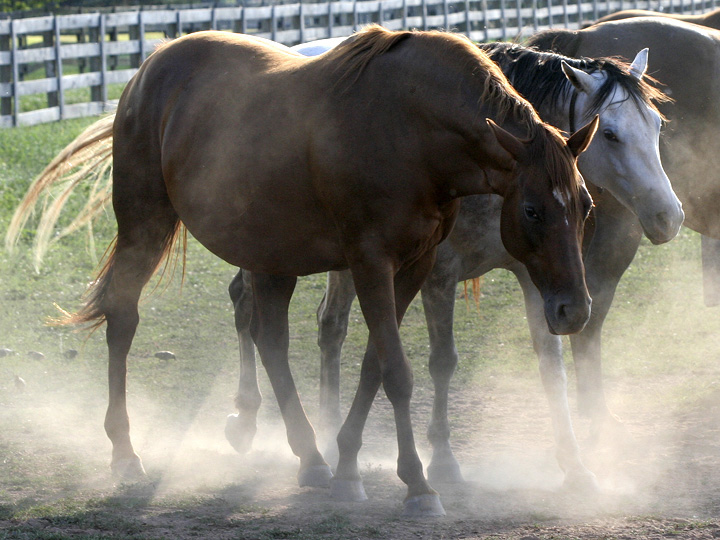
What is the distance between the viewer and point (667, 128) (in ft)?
16.1

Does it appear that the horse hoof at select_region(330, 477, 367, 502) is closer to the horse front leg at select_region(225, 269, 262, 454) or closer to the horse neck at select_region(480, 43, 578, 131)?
the horse front leg at select_region(225, 269, 262, 454)

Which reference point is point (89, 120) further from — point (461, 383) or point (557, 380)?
point (557, 380)

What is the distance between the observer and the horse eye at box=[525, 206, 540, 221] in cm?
325

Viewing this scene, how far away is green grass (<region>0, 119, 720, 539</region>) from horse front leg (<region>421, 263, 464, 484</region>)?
28 cm

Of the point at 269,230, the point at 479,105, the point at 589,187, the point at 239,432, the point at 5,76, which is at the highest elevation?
the point at 479,105

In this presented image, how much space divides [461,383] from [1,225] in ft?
15.7

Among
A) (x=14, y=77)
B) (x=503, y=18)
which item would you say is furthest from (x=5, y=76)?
(x=503, y=18)

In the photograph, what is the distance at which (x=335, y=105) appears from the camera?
3635 mm

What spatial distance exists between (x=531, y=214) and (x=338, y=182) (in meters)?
0.74

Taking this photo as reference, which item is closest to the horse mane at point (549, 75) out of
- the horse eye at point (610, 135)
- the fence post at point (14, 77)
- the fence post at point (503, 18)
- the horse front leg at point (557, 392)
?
the horse eye at point (610, 135)

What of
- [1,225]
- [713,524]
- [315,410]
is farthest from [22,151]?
[713,524]

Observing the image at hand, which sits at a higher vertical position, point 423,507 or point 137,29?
point 137,29

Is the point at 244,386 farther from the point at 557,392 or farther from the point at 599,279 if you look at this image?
the point at 599,279

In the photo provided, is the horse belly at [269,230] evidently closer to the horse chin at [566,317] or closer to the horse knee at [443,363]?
the horse knee at [443,363]
